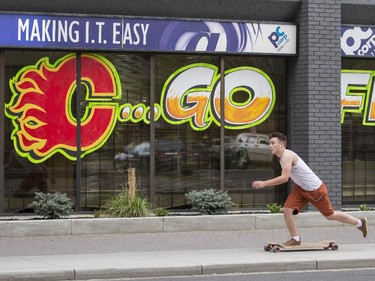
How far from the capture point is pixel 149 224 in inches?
672

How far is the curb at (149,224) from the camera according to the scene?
54.0 feet

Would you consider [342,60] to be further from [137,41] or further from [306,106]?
[137,41]

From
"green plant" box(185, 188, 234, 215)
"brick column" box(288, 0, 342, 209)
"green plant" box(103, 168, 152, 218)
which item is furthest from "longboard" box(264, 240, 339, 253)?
"brick column" box(288, 0, 342, 209)

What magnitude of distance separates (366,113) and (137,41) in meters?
5.11

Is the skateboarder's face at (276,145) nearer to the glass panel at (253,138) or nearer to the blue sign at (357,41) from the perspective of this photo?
the glass panel at (253,138)

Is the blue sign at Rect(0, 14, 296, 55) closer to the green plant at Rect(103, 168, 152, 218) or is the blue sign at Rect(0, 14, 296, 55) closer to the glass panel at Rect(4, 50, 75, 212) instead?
the glass panel at Rect(4, 50, 75, 212)

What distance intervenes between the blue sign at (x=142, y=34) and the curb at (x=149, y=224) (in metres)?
3.34

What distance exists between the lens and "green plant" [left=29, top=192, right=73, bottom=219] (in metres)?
17.0

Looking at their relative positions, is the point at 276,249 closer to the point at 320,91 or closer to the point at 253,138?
the point at 253,138

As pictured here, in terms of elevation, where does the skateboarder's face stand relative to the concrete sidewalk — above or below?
above

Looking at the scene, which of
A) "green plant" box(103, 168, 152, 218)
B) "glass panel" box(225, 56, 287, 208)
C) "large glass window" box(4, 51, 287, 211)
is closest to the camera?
"green plant" box(103, 168, 152, 218)

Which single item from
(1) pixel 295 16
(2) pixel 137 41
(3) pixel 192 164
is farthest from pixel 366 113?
(2) pixel 137 41

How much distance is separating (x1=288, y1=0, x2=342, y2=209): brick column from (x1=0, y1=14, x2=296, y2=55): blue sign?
43cm

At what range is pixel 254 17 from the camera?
63.0 ft
